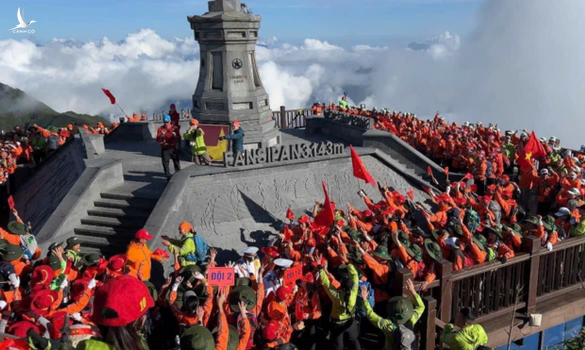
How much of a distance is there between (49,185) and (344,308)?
38.8ft

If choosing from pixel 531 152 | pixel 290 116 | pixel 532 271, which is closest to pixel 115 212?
pixel 532 271

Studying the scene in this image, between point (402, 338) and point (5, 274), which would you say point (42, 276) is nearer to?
point (5, 274)

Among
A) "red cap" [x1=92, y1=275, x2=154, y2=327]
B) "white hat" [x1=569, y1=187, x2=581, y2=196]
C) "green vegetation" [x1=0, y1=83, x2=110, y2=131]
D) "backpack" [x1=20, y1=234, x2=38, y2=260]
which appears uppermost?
"red cap" [x1=92, y1=275, x2=154, y2=327]

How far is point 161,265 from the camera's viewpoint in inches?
411

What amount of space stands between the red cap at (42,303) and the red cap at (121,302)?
357 centimetres

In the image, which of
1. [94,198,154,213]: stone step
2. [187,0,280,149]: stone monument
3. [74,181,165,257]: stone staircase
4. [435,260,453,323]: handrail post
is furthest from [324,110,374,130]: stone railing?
[435,260,453,323]: handrail post

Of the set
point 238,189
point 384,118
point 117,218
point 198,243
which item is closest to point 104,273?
point 198,243

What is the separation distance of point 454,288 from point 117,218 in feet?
26.1

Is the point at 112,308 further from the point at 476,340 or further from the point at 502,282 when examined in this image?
the point at 502,282

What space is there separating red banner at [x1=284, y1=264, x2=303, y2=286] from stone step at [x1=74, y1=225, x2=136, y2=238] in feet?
17.7

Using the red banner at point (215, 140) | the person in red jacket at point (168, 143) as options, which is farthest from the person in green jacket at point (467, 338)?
the red banner at point (215, 140)

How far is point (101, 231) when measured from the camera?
1170 centimetres

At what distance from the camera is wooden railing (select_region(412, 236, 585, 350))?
7.62 meters

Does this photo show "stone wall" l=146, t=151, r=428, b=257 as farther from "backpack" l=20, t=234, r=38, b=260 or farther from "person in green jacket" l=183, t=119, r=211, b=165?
"backpack" l=20, t=234, r=38, b=260
